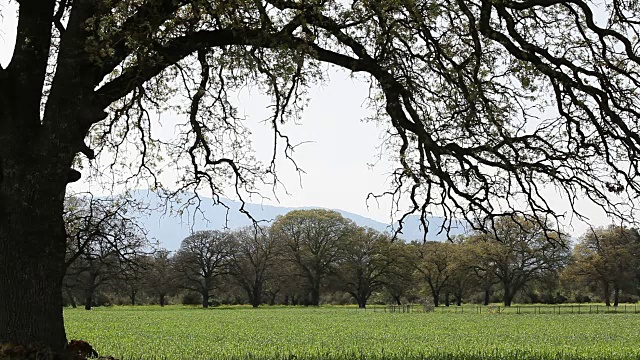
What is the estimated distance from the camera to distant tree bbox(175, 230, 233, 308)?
238 feet

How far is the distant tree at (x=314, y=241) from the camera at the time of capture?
2756 inches

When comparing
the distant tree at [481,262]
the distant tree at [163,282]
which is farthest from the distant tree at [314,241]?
the distant tree at [481,262]

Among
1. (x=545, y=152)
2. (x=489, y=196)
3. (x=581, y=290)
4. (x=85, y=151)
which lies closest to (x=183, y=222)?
(x=85, y=151)

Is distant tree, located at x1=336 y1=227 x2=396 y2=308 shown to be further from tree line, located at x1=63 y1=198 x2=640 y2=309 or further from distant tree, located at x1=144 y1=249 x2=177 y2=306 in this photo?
distant tree, located at x1=144 y1=249 x2=177 y2=306

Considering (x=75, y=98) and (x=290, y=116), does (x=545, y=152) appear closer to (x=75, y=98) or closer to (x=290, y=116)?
(x=290, y=116)

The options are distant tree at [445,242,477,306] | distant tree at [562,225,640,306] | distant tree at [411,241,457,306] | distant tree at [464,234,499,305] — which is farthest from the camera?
distant tree at [411,241,457,306]

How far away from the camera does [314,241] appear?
233 ft

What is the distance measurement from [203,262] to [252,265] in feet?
19.9

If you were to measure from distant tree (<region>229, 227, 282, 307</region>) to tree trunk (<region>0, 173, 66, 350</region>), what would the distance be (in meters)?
61.0

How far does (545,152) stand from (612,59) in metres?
1.95

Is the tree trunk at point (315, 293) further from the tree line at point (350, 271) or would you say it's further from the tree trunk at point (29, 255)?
the tree trunk at point (29, 255)

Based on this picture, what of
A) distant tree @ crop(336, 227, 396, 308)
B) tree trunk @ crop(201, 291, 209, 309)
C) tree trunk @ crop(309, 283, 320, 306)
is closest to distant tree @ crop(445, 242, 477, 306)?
distant tree @ crop(336, 227, 396, 308)

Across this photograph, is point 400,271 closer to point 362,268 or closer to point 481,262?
point 362,268

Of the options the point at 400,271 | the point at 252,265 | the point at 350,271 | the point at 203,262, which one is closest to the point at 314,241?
the point at 350,271
